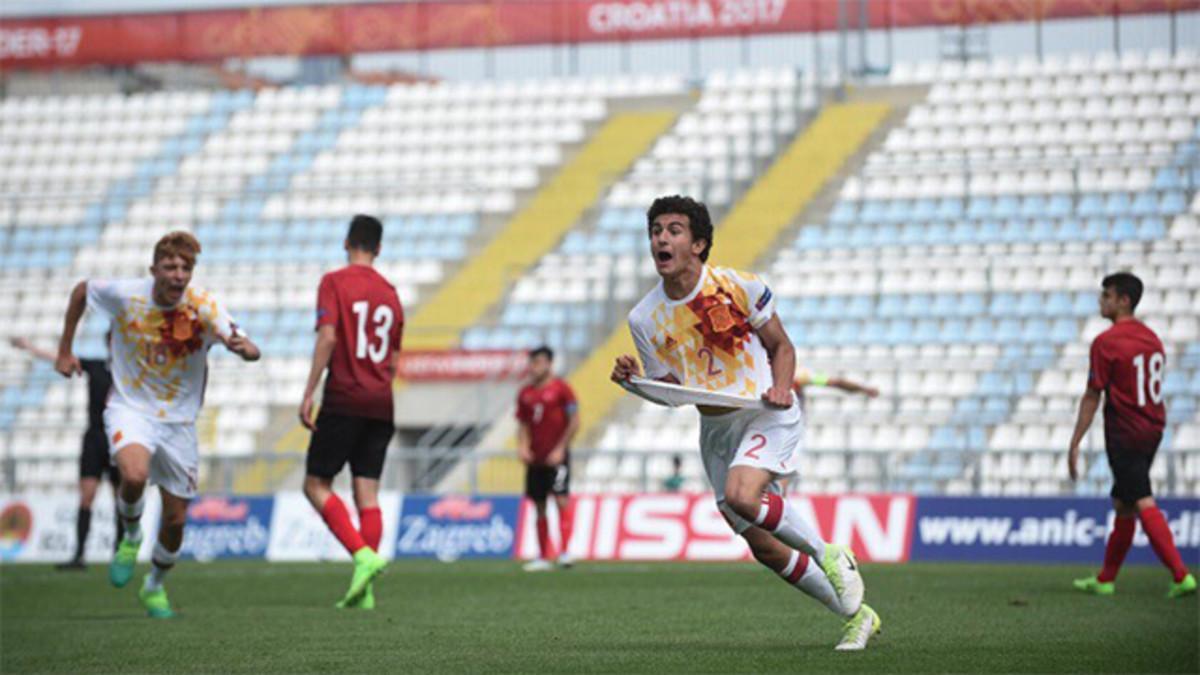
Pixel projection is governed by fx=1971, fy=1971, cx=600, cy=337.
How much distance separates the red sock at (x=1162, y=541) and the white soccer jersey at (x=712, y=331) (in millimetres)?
5263

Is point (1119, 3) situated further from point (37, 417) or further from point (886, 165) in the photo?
point (37, 417)

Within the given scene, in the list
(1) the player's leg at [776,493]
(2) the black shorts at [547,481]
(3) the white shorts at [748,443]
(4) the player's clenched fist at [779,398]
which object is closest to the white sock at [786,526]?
(1) the player's leg at [776,493]

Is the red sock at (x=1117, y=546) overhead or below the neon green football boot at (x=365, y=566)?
below

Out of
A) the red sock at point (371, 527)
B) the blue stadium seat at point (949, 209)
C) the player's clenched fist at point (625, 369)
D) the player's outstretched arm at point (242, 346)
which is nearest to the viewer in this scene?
the player's clenched fist at point (625, 369)

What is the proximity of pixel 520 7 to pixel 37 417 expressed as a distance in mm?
12149

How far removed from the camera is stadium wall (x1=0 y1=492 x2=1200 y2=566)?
1984 cm

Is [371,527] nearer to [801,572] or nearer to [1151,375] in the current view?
[801,572]

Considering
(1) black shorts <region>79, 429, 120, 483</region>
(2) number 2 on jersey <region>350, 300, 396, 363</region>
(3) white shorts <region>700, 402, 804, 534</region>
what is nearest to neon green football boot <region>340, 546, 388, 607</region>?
(2) number 2 on jersey <region>350, 300, 396, 363</region>

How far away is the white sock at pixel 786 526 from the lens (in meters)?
8.82

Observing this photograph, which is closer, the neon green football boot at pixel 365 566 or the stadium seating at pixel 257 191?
the neon green football boot at pixel 365 566

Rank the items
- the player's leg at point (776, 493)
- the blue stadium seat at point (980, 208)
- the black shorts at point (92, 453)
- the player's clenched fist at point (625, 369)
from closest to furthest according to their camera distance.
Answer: the player's clenched fist at point (625, 369), the player's leg at point (776, 493), the black shorts at point (92, 453), the blue stadium seat at point (980, 208)

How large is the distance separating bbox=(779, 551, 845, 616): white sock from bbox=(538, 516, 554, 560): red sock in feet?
33.7

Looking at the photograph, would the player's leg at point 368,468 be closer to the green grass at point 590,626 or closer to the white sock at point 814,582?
the green grass at point 590,626

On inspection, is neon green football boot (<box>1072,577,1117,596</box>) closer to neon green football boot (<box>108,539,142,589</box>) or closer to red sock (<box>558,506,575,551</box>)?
red sock (<box>558,506,575,551</box>)
